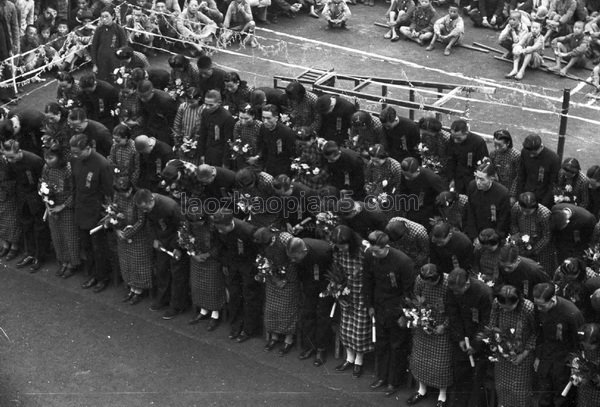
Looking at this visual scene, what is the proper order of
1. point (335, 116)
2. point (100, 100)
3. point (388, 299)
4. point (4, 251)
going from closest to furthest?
1. point (388, 299)
2. point (4, 251)
3. point (335, 116)
4. point (100, 100)

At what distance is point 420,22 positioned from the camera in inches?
881

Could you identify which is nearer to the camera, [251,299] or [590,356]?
[590,356]

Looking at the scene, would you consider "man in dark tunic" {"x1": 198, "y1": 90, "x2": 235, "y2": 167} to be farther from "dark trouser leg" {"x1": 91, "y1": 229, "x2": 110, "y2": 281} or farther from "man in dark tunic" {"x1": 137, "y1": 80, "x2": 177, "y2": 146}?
"dark trouser leg" {"x1": 91, "y1": 229, "x2": 110, "y2": 281}

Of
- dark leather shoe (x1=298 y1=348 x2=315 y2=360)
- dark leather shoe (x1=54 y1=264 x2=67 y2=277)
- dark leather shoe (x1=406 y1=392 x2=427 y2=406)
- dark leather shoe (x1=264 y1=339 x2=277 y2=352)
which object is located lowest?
dark leather shoe (x1=54 y1=264 x2=67 y2=277)

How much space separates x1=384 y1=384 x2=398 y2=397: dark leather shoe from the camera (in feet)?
41.5

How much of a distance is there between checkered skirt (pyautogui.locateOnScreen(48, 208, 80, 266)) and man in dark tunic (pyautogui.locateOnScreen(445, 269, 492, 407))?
17.9 feet

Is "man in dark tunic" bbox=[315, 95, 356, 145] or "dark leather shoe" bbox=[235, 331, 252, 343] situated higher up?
"man in dark tunic" bbox=[315, 95, 356, 145]

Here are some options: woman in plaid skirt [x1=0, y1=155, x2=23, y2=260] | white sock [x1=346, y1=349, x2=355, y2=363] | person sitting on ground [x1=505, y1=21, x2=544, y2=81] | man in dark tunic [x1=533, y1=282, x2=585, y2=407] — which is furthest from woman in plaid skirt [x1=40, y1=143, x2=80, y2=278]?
person sitting on ground [x1=505, y1=21, x2=544, y2=81]

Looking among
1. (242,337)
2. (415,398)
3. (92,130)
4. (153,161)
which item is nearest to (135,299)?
(242,337)

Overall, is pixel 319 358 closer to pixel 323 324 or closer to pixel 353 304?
pixel 323 324

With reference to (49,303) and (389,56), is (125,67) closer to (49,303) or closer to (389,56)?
(49,303)

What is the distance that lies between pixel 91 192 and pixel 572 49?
10.3 metres

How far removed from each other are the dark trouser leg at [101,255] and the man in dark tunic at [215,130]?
2009 mm

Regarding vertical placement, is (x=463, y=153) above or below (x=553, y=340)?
above
